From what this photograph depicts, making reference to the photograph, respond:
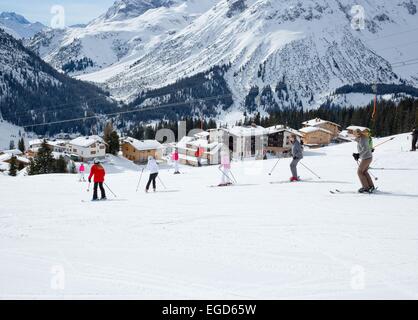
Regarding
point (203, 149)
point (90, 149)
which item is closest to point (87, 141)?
point (90, 149)

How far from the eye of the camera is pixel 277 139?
85875 millimetres

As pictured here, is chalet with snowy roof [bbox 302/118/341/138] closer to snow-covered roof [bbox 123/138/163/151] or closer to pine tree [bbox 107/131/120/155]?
snow-covered roof [bbox 123/138/163/151]

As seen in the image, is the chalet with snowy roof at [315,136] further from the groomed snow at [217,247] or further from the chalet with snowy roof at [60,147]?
the groomed snow at [217,247]

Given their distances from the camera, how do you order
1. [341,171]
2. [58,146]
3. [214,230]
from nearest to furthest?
[214,230]
[341,171]
[58,146]

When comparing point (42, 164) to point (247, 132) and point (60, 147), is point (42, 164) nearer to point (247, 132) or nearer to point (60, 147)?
point (247, 132)

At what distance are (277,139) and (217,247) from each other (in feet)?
261

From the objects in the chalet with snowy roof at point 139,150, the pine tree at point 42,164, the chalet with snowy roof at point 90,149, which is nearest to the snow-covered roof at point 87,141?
the chalet with snowy roof at point 90,149

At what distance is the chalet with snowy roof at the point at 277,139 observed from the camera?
84250 millimetres

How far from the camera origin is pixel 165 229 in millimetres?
9477

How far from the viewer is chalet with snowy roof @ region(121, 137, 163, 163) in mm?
88688

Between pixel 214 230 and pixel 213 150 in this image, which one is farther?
pixel 213 150

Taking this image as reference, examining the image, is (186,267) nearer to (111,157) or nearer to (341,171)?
(341,171)

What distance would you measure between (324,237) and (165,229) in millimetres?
3436

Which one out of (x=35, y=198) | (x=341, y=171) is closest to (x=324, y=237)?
(x=35, y=198)
